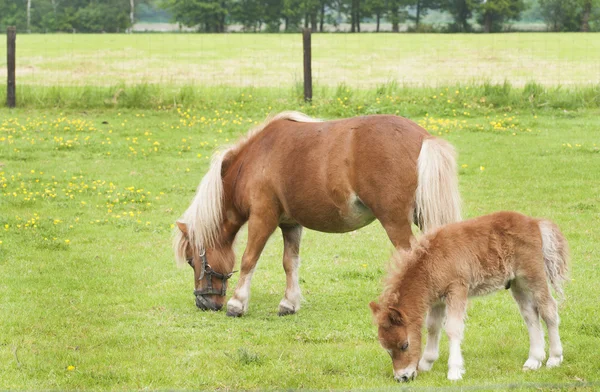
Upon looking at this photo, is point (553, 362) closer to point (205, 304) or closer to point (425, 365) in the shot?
point (425, 365)

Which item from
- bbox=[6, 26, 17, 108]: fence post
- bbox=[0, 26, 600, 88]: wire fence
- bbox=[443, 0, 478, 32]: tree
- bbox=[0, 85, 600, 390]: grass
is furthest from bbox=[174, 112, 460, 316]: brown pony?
bbox=[443, 0, 478, 32]: tree

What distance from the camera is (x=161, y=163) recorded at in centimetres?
1645

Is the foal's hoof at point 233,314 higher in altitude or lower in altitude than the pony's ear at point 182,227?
lower

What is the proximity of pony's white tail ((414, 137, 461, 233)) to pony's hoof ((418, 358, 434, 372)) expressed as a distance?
1.33m

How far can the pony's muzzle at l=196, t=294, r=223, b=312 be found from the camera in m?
8.50

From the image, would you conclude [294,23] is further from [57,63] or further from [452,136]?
[452,136]

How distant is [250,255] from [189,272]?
1950 millimetres

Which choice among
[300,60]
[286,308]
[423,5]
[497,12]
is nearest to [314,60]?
[300,60]

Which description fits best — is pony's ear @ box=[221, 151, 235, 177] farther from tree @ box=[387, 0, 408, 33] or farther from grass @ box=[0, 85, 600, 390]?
tree @ box=[387, 0, 408, 33]

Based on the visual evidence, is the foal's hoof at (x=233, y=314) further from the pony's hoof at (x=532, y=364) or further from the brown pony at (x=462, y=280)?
the pony's hoof at (x=532, y=364)

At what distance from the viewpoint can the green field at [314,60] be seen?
31.1 meters

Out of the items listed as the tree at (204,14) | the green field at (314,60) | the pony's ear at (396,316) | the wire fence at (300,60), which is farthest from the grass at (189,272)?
the tree at (204,14)

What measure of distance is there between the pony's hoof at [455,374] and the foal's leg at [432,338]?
32 centimetres

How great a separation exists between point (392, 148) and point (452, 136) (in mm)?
10523
